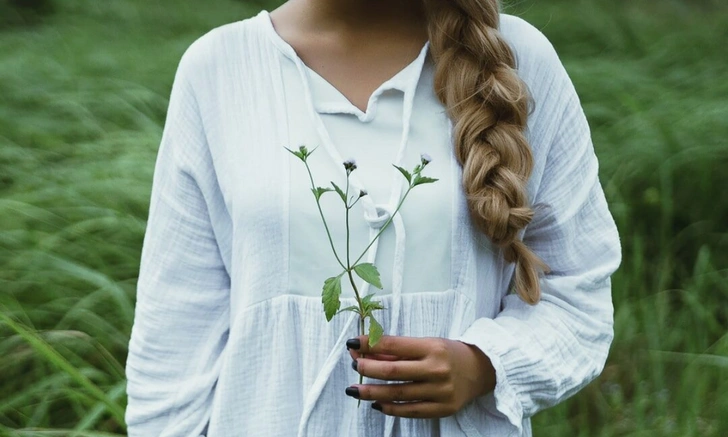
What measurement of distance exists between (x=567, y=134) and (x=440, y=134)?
22 cm

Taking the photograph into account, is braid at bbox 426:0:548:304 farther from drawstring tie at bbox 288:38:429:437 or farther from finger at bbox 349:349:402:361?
finger at bbox 349:349:402:361

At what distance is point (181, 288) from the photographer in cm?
185

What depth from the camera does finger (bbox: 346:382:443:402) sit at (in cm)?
160

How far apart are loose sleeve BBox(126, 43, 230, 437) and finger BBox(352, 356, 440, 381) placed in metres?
0.36

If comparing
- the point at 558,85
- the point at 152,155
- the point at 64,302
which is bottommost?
the point at 64,302

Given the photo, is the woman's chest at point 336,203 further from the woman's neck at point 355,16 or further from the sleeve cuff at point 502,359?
the woman's neck at point 355,16

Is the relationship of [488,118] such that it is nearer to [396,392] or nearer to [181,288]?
[396,392]

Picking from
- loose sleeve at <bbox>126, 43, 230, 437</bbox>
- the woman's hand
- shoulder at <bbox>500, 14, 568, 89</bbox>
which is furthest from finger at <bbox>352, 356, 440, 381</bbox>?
shoulder at <bbox>500, 14, 568, 89</bbox>

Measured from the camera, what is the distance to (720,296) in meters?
3.66

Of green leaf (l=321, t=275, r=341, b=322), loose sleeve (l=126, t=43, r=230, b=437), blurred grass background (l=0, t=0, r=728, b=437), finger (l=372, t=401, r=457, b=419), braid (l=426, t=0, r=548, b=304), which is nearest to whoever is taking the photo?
green leaf (l=321, t=275, r=341, b=322)

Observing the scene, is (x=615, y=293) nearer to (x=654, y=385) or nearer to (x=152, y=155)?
(x=654, y=385)

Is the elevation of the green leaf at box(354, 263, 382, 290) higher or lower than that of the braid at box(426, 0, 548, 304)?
lower

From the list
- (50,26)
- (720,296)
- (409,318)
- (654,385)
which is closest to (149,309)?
(409,318)

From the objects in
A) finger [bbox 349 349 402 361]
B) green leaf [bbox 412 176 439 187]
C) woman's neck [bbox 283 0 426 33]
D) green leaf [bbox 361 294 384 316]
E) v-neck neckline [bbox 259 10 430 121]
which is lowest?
finger [bbox 349 349 402 361]
